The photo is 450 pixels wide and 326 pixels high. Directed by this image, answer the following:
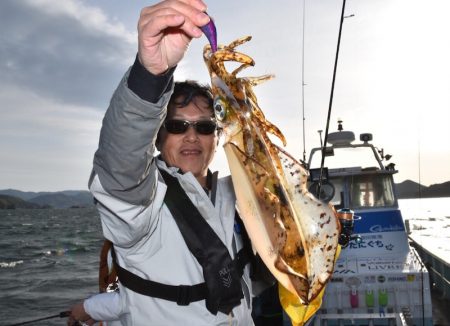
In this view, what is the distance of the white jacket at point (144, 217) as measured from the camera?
1625mm

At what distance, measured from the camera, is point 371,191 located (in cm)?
908

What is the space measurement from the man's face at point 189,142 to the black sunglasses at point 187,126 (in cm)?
2

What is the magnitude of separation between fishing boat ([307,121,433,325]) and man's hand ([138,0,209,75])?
393 cm

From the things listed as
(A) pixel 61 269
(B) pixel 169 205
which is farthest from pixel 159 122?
(A) pixel 61 269

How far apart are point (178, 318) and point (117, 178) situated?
1.09m

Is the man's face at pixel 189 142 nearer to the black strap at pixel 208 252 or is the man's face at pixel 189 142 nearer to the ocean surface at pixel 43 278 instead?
the black strap at pixel 208 252

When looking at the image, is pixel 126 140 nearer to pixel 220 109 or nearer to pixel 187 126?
pixel 220 109

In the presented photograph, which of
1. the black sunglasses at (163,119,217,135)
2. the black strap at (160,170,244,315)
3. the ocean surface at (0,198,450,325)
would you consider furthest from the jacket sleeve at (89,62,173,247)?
the ocean surface at (0,198,450,325)

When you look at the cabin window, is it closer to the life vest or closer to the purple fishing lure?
the life vest

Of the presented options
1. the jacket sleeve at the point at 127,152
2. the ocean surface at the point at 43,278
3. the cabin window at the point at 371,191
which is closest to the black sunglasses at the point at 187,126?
the jacket sleeve at the point at 127,152

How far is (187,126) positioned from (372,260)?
660cm

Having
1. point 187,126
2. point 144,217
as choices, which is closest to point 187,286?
point 144,217

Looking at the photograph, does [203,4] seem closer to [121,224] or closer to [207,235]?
[121,224]

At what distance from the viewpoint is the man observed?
160 cm
